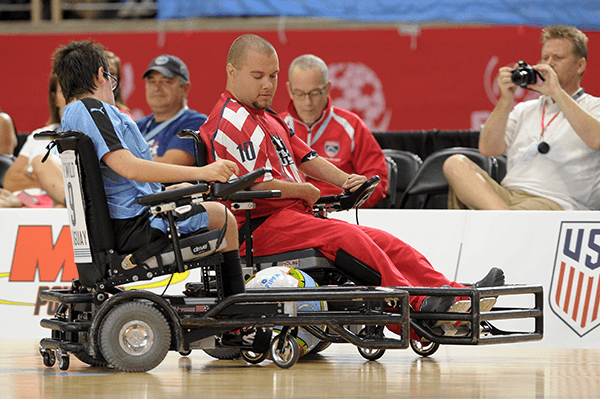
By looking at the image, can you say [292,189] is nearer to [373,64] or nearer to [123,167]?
[123,167]

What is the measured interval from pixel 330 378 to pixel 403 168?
310 cm

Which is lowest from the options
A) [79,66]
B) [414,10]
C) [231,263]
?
[231,263]

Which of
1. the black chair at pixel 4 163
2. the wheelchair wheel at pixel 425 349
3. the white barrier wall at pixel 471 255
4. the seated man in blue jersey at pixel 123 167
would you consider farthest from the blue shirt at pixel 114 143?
the black chair at pixel 4 163

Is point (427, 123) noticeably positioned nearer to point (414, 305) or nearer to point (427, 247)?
point (427, 247)

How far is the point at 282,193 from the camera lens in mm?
3014

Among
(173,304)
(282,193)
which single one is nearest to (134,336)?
(173,304)

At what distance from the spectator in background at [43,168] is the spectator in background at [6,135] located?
36cm

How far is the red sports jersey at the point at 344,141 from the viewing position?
4.74 m

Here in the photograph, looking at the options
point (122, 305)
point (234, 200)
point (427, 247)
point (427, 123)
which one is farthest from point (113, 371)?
point (427, 123)

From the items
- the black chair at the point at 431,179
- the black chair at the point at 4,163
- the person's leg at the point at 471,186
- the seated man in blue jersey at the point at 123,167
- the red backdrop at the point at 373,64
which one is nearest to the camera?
the seated man in blue jersey at the point at 123,167

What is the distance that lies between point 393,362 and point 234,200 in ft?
3.15

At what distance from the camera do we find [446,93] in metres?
6.89

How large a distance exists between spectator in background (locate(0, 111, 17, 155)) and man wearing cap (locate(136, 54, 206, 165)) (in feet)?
4.17

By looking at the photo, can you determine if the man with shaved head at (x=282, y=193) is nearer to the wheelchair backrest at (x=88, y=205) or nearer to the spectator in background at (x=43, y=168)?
the wheelchair backrest at (x=88, y=205)
